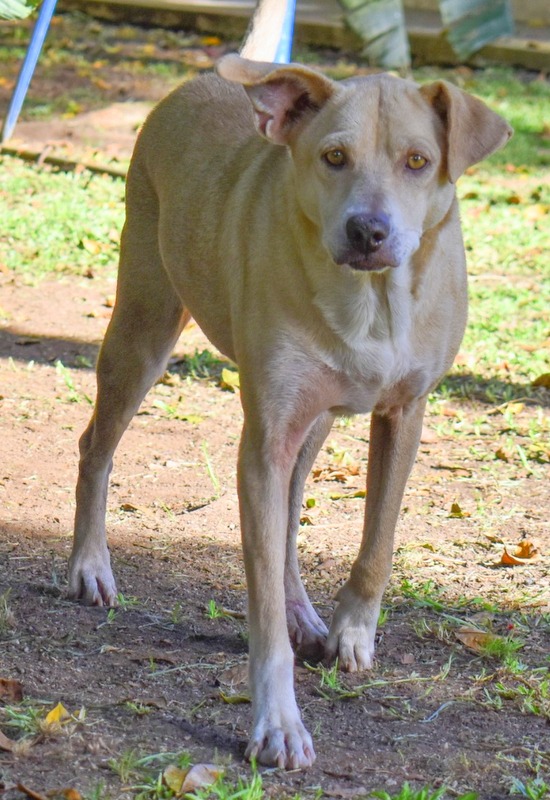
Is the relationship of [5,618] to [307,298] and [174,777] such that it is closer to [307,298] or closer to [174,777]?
[174,777]

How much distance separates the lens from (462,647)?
406 centimetres

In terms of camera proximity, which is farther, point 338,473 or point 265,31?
point 265,31

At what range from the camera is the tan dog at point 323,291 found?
3371 millimetres

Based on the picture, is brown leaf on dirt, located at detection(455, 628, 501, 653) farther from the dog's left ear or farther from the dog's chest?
the dog's left ear

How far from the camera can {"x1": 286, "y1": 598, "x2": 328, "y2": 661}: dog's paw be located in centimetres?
403

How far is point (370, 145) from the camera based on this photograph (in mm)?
3402

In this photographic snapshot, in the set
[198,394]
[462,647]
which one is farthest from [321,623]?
[198,394]

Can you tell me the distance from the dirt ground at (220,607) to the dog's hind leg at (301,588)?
0.36 ft

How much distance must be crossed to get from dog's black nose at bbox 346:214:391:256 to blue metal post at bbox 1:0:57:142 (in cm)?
604

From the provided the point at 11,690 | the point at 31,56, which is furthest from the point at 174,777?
the point at 31,56

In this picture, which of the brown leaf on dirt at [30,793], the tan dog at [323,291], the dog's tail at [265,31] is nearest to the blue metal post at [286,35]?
the dog's tail at [265,31]

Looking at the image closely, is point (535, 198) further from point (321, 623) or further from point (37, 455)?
point (321, 623)

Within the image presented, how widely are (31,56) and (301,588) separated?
20.5ft

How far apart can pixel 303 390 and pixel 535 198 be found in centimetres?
665
